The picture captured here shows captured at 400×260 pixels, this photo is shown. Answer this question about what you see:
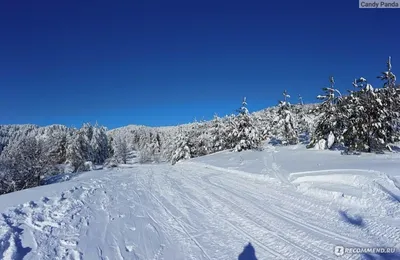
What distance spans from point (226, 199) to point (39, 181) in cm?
2843

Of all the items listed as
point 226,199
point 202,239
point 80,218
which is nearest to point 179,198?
point 226,199

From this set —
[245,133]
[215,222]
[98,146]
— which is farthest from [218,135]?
[215,222]

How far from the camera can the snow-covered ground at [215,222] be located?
6137 millimetres

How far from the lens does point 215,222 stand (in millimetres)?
8188

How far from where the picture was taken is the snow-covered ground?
6137 mm

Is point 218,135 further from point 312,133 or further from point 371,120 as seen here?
point 371,120

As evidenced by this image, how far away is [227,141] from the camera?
50188mm

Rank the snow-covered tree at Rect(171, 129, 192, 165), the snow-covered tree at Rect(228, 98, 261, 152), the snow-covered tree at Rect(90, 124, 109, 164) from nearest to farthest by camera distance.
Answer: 1. the snow-covered tree at Rect(228, 98, 261, 152)
2. the snow-covered tree at Rect(171, 129, 192, 165)
3. the snow-covered tree at Rect(90, 124, 109, 164)

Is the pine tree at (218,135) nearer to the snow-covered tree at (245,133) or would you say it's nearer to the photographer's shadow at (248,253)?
the snow-covered tree at (245,133)

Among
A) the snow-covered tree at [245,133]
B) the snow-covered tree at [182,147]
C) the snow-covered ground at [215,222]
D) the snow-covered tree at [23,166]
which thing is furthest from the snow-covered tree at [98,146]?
the snow-covered ground at [215,222]

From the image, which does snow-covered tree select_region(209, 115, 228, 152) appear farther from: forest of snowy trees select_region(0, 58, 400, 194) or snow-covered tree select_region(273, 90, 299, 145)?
snow-covered tree select_region(273, 90, 299, 145)

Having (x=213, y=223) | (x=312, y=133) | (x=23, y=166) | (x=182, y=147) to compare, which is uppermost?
(x=312, y=133)

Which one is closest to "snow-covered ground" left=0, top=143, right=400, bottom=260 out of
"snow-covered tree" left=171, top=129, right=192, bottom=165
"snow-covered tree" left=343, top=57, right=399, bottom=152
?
A: "snow-covered tree" left=343, top=57, right=399, bottom=152

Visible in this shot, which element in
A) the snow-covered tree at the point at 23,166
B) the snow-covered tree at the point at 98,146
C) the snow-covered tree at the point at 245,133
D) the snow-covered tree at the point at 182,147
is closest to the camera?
the snow-covered tree at the point at 23,166
